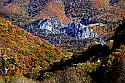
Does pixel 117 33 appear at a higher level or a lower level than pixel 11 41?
higher

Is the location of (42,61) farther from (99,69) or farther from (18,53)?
(99,69)

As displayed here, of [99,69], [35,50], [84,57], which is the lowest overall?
[35,50]

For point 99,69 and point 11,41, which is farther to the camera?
point 11,41

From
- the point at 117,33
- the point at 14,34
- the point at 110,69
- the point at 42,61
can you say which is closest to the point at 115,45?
the point at 117,33

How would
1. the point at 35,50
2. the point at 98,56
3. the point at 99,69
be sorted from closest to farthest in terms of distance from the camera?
1. the point at 99,69
2. the point at 98,56
3. the point at 35,50

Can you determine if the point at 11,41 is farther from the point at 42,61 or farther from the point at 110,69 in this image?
the point at 110,69

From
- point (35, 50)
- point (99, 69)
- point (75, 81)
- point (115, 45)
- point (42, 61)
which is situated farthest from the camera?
point (35, 50)
